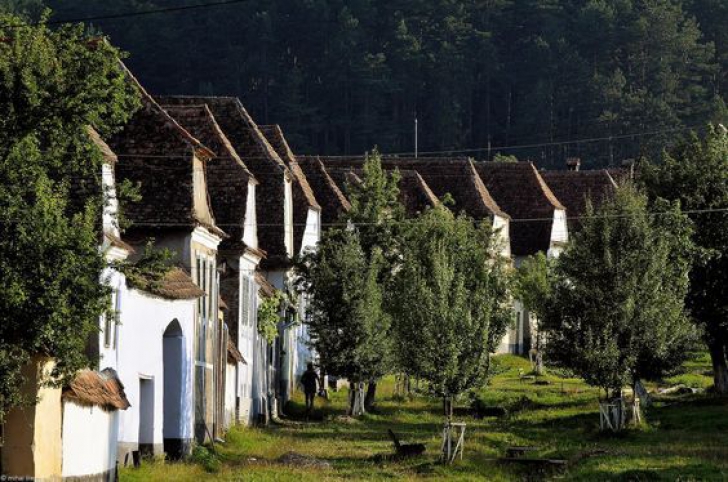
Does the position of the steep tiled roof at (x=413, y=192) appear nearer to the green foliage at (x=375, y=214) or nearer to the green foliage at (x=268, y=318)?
the green foliage at (x=375, y=214)

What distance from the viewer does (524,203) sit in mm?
113062

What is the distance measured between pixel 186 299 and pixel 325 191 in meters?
35.0

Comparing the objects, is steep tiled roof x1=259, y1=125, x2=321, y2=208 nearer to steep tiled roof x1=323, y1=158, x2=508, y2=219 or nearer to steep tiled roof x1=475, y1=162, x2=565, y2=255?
steep tiled roof x1=323, y1=158, x2=508, y2=219

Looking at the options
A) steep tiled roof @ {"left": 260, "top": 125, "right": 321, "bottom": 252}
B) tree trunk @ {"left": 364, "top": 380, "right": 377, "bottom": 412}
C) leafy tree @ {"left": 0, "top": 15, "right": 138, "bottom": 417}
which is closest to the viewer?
leafy tree @ {"left": 0, "top": 15, "right": 138, "bottom": 417}

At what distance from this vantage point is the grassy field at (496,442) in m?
46.1

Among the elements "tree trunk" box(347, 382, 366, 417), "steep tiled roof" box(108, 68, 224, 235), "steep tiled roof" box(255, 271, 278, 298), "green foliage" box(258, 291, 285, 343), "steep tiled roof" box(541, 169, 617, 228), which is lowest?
"tree trunk" box(347, 382, 366, 417)

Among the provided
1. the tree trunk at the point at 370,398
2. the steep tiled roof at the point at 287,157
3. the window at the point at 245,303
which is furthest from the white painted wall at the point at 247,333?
the steep tiled roof at the point at 287,157

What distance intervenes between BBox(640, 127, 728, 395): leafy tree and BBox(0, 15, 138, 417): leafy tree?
127 feet

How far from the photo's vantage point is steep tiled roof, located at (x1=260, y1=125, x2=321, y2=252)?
75125mm

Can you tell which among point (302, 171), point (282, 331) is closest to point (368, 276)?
point (282, 331)

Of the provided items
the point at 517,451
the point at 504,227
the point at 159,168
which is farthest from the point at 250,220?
Answer: the point at 504,227

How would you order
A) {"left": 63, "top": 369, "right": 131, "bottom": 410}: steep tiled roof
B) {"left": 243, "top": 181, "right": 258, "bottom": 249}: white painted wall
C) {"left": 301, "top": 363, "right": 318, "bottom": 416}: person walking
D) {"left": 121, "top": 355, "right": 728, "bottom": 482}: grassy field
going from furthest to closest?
1. {"left": 301, "top": 363, "right": 318, "bottom": 416}: person walking
2. {"left": 243, "top": 181, "right": 258, "bottom": 249}: white painted wall
3. {"left": 121, "top": 355, "right": 728, "bottom": 482}: grassy field
4. {"left": 63, "top": 369, "right": 131, "bottom": 410}: steep tiled roof

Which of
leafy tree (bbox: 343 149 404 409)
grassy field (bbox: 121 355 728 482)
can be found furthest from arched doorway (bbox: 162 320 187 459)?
leafy tree (bbox: 343 149 404 409)

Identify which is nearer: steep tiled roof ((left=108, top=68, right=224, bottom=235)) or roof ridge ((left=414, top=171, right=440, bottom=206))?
steep tiled roof ((left=108, top=68, right=224, bottom=235))
